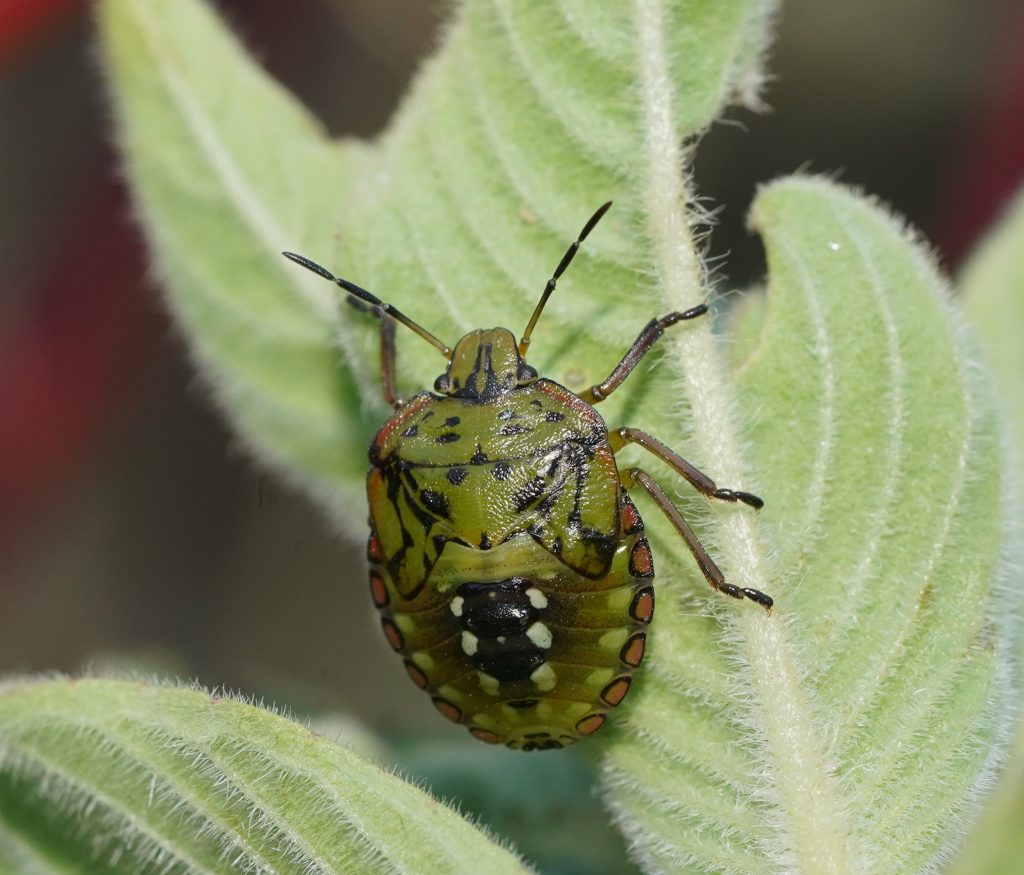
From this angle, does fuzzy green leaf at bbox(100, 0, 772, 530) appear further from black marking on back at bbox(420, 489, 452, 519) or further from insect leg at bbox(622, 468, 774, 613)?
black marking on back at bbox(420, 489, 452, 519)

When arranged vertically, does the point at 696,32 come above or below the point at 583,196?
above

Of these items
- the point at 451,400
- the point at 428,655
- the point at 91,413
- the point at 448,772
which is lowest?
the point at 91,413

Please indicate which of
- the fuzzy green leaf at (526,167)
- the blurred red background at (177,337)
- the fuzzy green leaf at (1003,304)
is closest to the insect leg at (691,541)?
the fuzzy green leaf at (526,167)

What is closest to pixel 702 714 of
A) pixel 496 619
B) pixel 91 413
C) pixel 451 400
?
pixel 496 619

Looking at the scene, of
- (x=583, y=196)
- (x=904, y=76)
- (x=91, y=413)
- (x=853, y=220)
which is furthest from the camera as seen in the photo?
(x=904, y=76)

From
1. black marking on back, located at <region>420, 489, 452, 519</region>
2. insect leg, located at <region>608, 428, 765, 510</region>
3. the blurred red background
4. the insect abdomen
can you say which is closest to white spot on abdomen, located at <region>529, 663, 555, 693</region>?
the insect abdomen

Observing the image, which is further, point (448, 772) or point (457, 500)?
point (448, 772)

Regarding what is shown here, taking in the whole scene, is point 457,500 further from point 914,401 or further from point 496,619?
point 914,401
